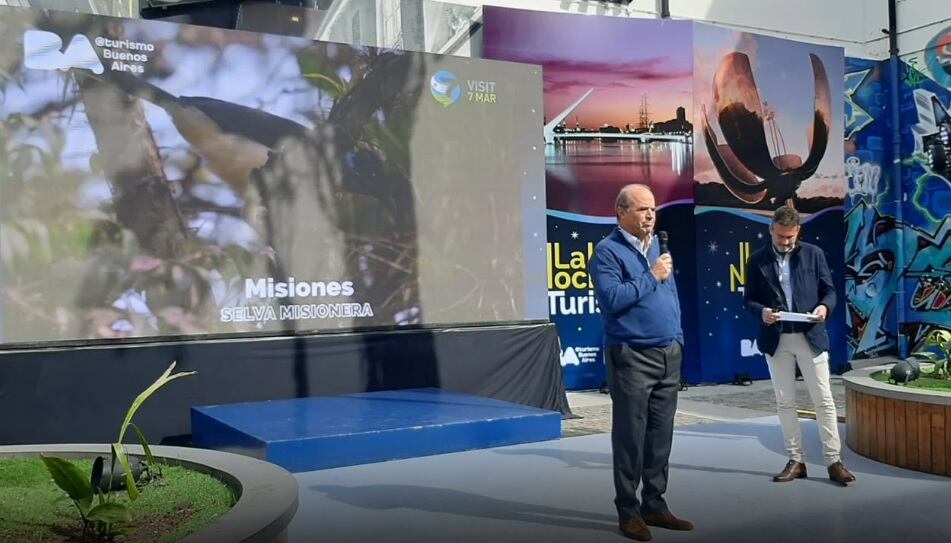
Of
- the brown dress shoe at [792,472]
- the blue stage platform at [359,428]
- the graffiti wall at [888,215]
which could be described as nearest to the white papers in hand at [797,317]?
the brown dress shoe at [792,472]

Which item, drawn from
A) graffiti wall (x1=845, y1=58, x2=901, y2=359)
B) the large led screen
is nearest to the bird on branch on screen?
the large led screen

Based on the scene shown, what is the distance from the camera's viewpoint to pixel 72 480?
2758 mm

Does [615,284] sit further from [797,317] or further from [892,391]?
[892,391]

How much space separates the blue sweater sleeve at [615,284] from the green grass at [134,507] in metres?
1.65

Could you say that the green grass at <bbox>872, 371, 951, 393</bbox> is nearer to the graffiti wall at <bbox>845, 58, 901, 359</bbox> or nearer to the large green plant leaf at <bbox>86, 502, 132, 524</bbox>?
the large green plant leaf at <bbox>86, 502, 132, 524</bbox>

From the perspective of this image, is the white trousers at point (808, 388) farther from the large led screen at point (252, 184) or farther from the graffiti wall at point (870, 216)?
the graffiti wall at point (870, 216)

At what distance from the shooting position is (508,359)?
7809 mm

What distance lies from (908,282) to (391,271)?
9.19 metres

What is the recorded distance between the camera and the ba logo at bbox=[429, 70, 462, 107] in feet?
25.3

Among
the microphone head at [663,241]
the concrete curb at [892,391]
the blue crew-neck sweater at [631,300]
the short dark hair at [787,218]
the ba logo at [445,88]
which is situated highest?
the ba logo at [445,88]

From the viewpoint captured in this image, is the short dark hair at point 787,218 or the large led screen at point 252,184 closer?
the short dark hair at point 787,218

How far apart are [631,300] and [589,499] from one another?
1247 millimetres

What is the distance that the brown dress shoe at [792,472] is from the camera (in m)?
4.57

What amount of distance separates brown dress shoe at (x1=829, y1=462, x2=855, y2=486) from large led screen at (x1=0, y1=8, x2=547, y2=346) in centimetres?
374
